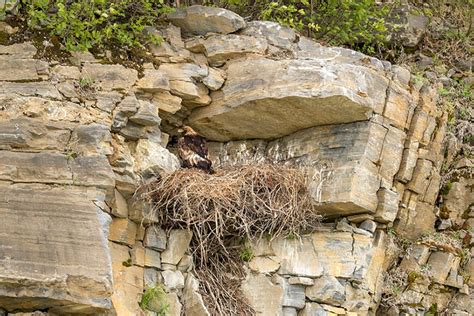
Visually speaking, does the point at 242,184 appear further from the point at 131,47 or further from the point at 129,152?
the point at 131,47

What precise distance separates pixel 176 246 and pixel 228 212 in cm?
68

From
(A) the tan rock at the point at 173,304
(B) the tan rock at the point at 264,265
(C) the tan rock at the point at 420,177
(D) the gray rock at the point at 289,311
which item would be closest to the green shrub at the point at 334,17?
(C) the tan rock at the point at 420,177

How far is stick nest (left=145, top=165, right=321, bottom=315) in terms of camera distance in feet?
28.8

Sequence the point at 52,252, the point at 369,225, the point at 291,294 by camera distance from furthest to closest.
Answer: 1. the point at 369,225
2. the point at 291,294
3. the point at 52,252

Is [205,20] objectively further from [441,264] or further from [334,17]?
[441,264]

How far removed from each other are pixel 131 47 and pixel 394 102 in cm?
323

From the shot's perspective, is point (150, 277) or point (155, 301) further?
point (150, 277)

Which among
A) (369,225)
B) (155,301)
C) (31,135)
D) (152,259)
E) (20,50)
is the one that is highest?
(20,50)

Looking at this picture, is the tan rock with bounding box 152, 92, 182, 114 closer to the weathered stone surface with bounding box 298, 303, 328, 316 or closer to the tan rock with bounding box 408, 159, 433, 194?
the weathered stone surface with bounding box 298, 303, 328, 316

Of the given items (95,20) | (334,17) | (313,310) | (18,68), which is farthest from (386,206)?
(18,68)

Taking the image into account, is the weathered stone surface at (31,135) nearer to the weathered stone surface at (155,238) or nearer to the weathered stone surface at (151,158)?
the weathered stone surface at (151,158)

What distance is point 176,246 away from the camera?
350 inches

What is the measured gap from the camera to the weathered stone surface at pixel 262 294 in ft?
30.1

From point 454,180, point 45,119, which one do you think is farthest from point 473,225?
point 45,119
